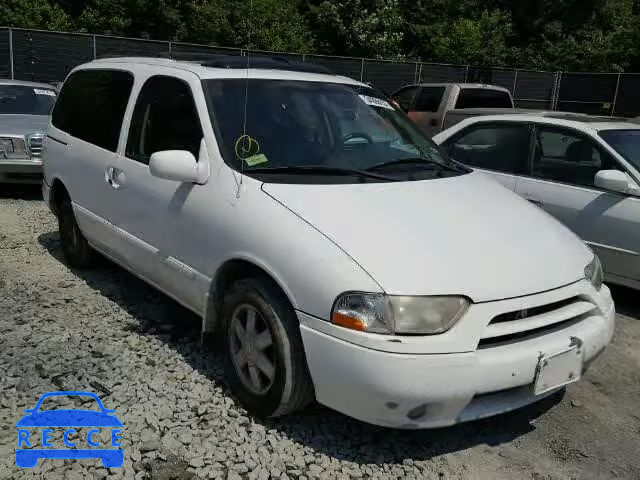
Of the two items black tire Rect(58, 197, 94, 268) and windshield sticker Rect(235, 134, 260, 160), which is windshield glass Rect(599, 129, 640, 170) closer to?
windshield sticker Rect(235, 134, 260, 160)

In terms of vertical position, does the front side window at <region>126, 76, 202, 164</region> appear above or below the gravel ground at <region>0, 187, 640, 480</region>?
above

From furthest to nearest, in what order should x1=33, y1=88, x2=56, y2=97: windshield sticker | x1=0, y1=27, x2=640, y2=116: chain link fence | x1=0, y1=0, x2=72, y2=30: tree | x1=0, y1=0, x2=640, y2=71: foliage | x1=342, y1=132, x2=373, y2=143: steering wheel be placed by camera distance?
x1=0, y1=0, x2=640, y2=71: foliage, x1=0, y1=0, x2=72, y2=30: tree, x1=0, y1=27, x2=640, y2=116: chain link fence, x1=33, y1=88, x2=56, y2=97: windshield sticker, x1=342, y1=132, x2=373, y2=143: steering wheel

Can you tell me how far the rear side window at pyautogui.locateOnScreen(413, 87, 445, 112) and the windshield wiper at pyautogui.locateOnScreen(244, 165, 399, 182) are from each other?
30.6ft

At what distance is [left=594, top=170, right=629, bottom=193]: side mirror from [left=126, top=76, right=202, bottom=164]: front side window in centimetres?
318

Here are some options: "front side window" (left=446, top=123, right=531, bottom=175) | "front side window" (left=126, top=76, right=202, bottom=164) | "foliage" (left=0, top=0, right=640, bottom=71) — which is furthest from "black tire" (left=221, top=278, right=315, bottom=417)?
"foliage" (left=0, top=0, right=640, bottom=71)

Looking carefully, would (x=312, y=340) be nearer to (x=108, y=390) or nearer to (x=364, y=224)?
(x=364, y=224)

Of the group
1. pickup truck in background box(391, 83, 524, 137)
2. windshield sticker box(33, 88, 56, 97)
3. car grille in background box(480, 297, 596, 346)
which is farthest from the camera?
pickup truck in background box(391, 83, 524, 137)

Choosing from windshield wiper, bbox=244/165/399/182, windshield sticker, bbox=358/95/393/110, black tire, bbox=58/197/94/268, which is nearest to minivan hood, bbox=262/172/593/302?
windshield wiper, bbox=244/165/399/182

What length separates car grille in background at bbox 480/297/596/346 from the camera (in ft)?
8.84

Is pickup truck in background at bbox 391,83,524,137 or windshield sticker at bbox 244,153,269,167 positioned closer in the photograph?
windshield sticker at bbox 244,153,269,167

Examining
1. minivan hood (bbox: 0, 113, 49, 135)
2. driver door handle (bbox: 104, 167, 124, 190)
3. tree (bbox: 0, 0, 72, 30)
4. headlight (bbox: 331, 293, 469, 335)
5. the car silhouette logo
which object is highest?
tree (bbox: 0, 0, 72, 30)

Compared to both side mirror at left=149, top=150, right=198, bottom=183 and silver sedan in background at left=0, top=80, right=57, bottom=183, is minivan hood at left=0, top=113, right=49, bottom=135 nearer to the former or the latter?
silver sedan in background at left=0, top=80, right=57, bottom=183

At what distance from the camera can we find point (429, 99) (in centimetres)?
1274

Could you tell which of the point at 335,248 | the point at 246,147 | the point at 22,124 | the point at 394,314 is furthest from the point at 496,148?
the point at 22,124
